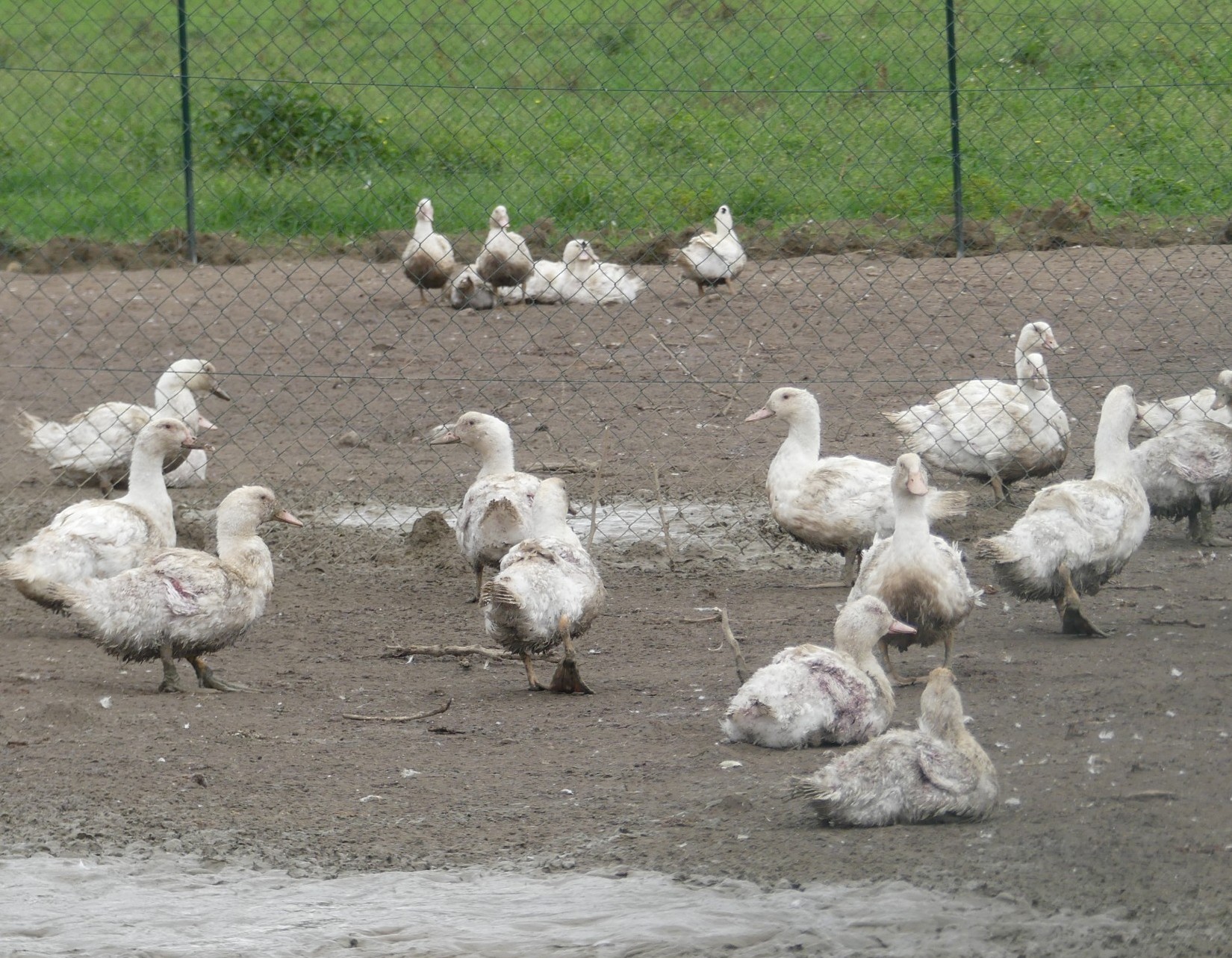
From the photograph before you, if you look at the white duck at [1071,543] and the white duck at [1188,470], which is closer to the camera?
the white duck at [1071,543]

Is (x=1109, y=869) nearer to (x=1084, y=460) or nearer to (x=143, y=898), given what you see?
(x=143, y=898)

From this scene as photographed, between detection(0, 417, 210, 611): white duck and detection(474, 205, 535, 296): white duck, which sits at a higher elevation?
detection(474, 205, 535, 296): white duck

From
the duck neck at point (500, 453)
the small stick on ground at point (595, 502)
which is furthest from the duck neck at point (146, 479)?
the small stick on ground at point (595, 502)

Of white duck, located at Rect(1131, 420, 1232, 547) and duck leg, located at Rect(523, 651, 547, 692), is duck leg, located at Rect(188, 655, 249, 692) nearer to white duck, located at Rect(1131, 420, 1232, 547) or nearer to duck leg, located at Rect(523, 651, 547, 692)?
duck leg, located at Rect(523, 651, 547, 692)

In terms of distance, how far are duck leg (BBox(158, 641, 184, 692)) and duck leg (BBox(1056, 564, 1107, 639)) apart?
10.6ft

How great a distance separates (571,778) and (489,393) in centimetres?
534

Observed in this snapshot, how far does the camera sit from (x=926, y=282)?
1091 cm

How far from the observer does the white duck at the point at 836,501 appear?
6.54 metres

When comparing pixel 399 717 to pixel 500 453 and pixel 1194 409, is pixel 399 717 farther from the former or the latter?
pixel 1194 409

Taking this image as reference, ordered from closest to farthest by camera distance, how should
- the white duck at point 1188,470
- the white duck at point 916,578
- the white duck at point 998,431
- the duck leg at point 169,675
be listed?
the white duck at point 916,578 → the duck leg at point 169,675 → the white duck at point 1188,470 → the white duck at point 998,431

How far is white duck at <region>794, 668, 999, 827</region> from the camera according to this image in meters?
3.88

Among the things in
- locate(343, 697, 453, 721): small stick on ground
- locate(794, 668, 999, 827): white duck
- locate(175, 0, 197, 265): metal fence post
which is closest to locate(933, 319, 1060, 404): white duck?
locate(343, 697, 453, 721): small stick on ground

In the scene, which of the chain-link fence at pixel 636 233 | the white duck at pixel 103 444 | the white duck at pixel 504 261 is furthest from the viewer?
the white duck at pixel 504 261

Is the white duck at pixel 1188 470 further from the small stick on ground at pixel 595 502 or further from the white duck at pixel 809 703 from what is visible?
the white duck at pixel 809 703
